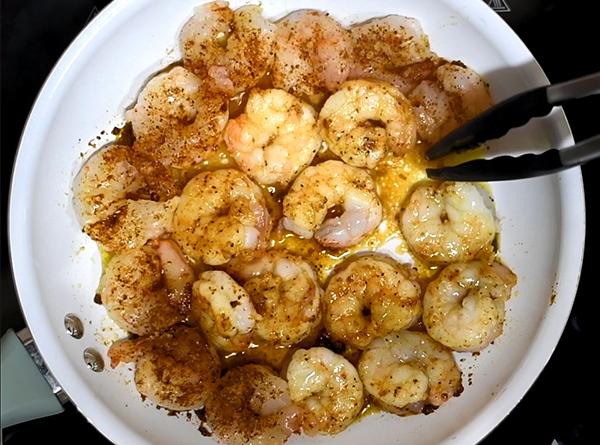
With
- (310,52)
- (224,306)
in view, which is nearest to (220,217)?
(224,306)

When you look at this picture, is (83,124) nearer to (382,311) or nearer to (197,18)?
(197,18)

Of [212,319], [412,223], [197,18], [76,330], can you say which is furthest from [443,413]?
[197,18]

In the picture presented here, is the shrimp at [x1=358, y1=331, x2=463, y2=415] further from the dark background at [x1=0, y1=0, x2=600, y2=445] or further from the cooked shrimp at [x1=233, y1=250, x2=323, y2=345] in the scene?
the dark background at [x1=0, y1=0, x2=600, y2=445]

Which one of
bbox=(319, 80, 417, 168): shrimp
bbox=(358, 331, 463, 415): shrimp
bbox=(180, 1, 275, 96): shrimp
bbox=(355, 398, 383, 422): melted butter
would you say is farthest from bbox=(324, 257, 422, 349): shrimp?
bbox=(180, 1, 275, 96): shrimp

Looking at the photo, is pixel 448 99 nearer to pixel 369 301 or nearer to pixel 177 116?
pixel 369 301

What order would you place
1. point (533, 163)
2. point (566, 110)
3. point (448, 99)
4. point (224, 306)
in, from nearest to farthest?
point (533, 163)
point (224, 306)
point (448, 99)
point (566, 110)

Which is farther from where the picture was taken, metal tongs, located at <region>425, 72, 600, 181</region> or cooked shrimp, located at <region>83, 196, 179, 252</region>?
cooked shrimp, located at <region>83, 196, 179, 252</region>
